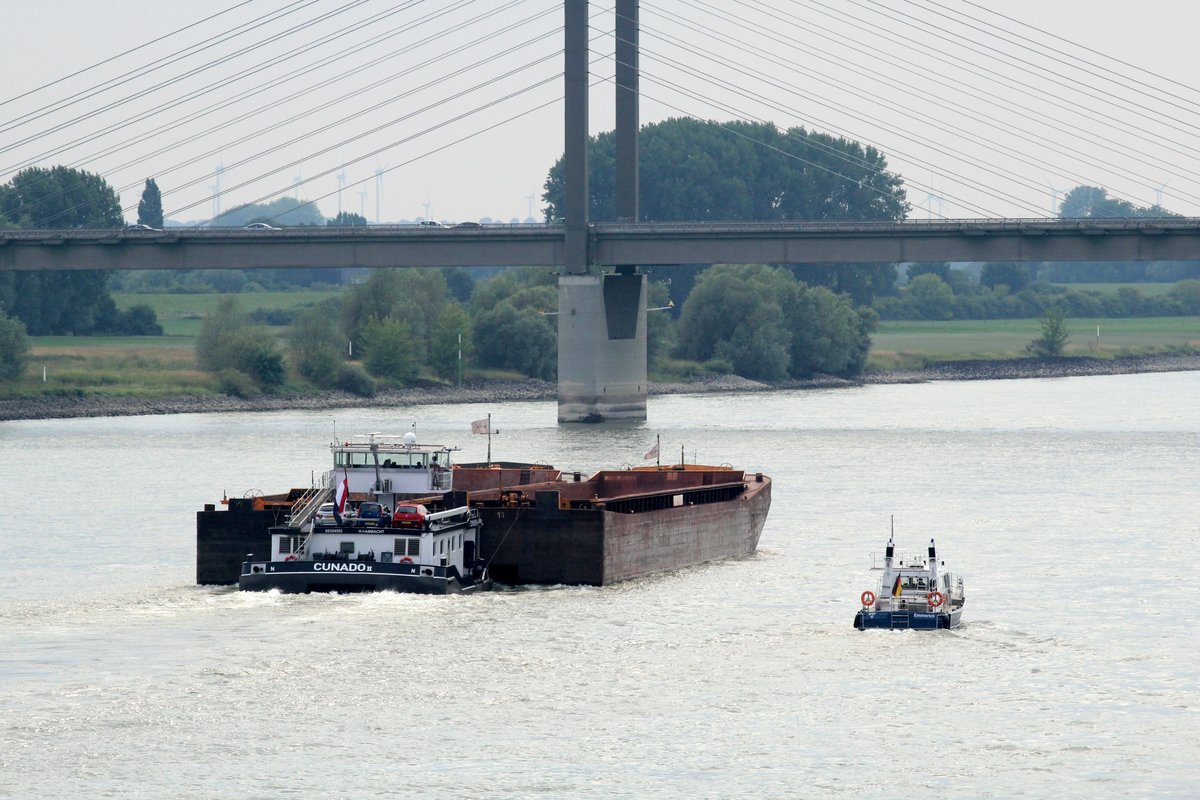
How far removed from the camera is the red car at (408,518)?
41.6 metres

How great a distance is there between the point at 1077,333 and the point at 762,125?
36511 mm

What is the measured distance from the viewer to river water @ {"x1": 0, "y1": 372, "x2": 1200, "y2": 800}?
1155 inches

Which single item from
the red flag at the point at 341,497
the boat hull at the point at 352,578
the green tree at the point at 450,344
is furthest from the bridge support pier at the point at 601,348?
the boat hull at the point at 352,578

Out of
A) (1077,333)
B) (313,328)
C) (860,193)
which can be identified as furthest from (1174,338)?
(313,328)

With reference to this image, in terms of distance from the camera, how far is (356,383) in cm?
12294

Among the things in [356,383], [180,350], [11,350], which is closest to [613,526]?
[11,350]

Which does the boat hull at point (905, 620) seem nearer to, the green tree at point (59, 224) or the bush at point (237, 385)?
the bush at point (237, 385)

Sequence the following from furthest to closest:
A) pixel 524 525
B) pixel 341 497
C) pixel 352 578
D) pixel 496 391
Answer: pixel 496 391 → pixel 524 525 → pixel 341 497 → pixel 352 578

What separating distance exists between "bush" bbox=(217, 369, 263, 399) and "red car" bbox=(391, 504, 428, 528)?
→ 76242 mm

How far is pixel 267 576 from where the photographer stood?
41.7m

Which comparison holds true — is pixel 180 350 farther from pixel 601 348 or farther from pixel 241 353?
pixel 601 348

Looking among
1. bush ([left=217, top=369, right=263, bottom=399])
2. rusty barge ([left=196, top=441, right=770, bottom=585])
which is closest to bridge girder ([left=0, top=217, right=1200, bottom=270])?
bush ([left=217, top=369, right=263, bottom=399])

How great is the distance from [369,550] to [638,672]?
8.64 metres

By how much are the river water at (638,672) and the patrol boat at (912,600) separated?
14.9 inches
